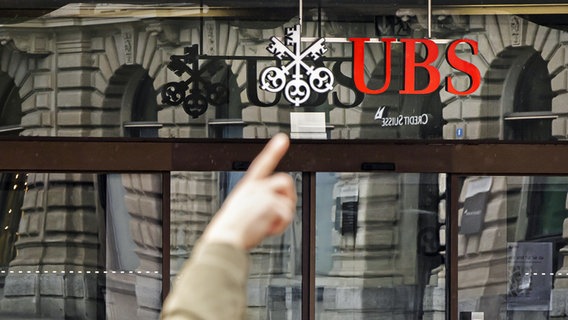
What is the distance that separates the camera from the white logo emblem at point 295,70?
9266mm

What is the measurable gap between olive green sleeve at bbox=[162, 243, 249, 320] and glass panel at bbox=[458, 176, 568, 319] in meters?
7.97

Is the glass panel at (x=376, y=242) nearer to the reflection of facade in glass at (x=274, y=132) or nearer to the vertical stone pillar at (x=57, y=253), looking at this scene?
the reflection of facade in glass at (x=274, y=132)

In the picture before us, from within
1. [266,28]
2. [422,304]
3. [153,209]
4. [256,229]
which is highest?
[266,28]

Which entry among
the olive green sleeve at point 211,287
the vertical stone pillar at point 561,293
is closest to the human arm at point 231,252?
the olive green sleeve at point 211,287

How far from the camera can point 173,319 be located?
1.46 m

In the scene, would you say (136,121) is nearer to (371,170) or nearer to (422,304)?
(371,170)

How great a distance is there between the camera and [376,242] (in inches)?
367

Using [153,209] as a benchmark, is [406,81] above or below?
above

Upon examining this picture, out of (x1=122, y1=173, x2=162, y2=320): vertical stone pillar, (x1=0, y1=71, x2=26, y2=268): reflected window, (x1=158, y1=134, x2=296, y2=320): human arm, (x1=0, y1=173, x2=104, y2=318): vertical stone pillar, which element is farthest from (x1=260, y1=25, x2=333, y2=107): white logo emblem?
(x1=158, y1=134, x2=296, y2=320): human arm

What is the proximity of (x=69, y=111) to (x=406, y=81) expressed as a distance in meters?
2.52

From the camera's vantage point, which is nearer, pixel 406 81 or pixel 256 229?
pixel 256 229

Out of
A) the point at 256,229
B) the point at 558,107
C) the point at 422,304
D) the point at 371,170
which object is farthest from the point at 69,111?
the point at 256,229

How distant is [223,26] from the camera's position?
9.20m

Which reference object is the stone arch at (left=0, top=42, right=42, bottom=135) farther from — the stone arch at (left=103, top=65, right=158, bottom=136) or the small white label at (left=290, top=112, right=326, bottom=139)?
the small white label at (left=290, top=112, right=326, bottom=139)
